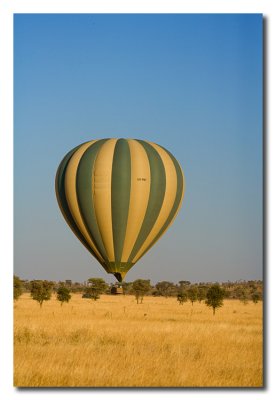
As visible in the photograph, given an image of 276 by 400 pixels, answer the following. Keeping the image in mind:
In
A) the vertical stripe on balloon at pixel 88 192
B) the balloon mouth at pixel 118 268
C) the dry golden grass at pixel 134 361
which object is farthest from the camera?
the balloon mouth at pixel 118 268

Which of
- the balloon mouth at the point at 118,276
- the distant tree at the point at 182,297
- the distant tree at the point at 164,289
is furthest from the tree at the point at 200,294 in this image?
the balloon mouth at the point at 118,276

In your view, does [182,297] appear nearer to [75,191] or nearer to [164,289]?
[164,289]

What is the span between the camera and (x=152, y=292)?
235ft

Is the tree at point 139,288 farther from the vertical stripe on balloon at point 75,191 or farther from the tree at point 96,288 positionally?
the vertical stripe on balloon at point 75,191

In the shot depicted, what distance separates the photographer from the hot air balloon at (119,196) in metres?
15.9

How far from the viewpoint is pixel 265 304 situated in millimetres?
10797

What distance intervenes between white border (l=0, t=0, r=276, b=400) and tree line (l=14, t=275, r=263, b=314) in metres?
15.6

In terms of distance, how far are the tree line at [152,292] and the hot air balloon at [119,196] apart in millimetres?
10518

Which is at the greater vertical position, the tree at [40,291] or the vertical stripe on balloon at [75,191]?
the vertical stripe on balloon at [75,191]

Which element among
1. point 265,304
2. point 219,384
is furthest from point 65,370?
point 265,304

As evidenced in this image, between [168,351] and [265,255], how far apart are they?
14.3 ft

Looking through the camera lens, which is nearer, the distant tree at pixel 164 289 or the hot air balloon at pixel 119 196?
the hot air balloon at pixel 119 196
